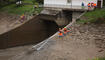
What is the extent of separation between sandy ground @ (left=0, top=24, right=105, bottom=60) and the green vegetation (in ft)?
2.43

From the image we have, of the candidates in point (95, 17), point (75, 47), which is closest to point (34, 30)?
point (95, 17)

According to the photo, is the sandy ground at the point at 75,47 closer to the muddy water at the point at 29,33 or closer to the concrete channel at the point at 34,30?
the concrete channel at the point at 34,30

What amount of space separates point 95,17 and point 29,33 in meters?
9.56

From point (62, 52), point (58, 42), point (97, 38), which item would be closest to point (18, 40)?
point (58, 42)

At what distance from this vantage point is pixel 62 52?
39.5 ft

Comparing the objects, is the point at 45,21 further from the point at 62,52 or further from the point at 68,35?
the point at 62,52

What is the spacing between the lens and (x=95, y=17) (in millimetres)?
16375

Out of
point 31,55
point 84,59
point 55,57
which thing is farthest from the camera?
point 31,55

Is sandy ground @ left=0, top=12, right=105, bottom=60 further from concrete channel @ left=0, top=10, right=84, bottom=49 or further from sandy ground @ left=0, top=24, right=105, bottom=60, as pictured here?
concrete channel @ left=0, top=10, right=84, bottom=49

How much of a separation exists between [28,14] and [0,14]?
6.95 metres

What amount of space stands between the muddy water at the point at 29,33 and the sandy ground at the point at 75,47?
6312 millimetres

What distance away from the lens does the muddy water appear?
19.2 meters

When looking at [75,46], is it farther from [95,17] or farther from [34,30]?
[34,30]

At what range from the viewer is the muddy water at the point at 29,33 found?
1917 centimetres
